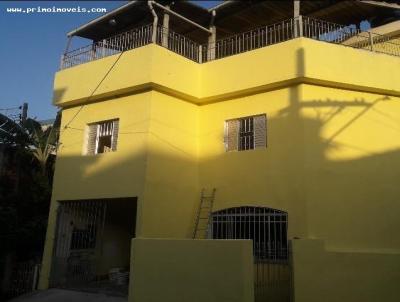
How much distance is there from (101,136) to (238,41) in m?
5.40

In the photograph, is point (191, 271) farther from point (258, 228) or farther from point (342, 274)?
point (342, 274)

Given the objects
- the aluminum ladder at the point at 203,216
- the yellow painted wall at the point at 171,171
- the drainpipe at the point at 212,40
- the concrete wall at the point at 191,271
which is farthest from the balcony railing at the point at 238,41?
the concrete wall at the point at 191,271

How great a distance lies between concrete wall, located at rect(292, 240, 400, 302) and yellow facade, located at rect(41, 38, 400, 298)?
516 mm

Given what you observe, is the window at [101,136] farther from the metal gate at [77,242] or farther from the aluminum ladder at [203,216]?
the aluminum ladder at [203,216]

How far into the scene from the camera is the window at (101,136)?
468 inches

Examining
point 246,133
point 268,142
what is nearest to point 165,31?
point 246,133

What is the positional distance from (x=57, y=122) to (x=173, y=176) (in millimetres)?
7292

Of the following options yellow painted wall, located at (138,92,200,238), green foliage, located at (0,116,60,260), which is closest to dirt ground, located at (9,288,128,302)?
yellow painted wall, located at (138,92,200,238)

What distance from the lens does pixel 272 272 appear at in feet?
31.9

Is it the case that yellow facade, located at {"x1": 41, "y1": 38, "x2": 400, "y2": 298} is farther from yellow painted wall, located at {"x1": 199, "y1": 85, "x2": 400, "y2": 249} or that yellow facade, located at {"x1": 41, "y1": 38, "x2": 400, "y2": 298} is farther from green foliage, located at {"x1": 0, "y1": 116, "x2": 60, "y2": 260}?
green foliage, located at {"x1": 0, "y1": 116, "x2": 60, "y2": 260}

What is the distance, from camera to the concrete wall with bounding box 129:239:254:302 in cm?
768

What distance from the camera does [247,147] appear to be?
36.9 feet

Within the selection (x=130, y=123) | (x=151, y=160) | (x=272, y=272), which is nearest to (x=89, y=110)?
(x=130, y=123)

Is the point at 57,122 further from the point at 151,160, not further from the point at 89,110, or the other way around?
the point at 151,160
